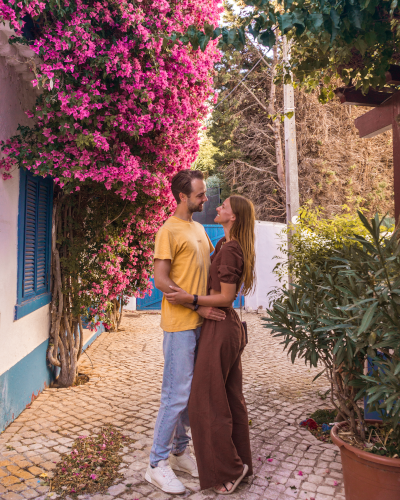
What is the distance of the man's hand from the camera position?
2.91 metres

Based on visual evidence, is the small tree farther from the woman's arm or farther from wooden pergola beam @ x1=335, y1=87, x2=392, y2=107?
wooden pergola beam @ x1=335, y1=87, x2=392, y2=107

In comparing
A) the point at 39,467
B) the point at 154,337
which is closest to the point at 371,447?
the point at 39,467

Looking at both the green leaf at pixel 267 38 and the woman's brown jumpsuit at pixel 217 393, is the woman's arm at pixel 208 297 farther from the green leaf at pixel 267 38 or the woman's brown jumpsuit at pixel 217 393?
the green leaf at pixel 267 38

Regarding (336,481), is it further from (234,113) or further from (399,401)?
(234,113)

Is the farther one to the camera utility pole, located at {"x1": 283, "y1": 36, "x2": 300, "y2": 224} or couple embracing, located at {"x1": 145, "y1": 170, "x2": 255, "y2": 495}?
utility pole, located at {"x1": 283, "y1": 36, "x2": 300, "y2": 224}

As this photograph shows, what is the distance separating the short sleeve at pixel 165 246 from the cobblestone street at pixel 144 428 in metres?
1.61

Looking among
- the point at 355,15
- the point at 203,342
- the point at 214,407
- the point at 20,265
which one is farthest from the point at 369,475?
the point at 20,265

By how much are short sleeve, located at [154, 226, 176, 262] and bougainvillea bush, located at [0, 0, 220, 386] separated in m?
1.33

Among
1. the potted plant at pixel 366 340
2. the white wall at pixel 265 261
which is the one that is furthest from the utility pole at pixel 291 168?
the potted plant at pixel 366 340

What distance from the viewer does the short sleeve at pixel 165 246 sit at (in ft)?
9.55

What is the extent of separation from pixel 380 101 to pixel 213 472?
14.5ft

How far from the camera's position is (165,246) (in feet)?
9.59

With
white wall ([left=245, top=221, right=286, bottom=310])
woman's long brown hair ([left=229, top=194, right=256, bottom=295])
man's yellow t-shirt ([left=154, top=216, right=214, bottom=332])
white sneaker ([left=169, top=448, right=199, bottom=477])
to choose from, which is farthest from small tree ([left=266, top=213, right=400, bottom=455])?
white wall ([left=245, top=221, right=286, bottom=310])

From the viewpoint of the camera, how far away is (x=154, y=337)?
337 inches
